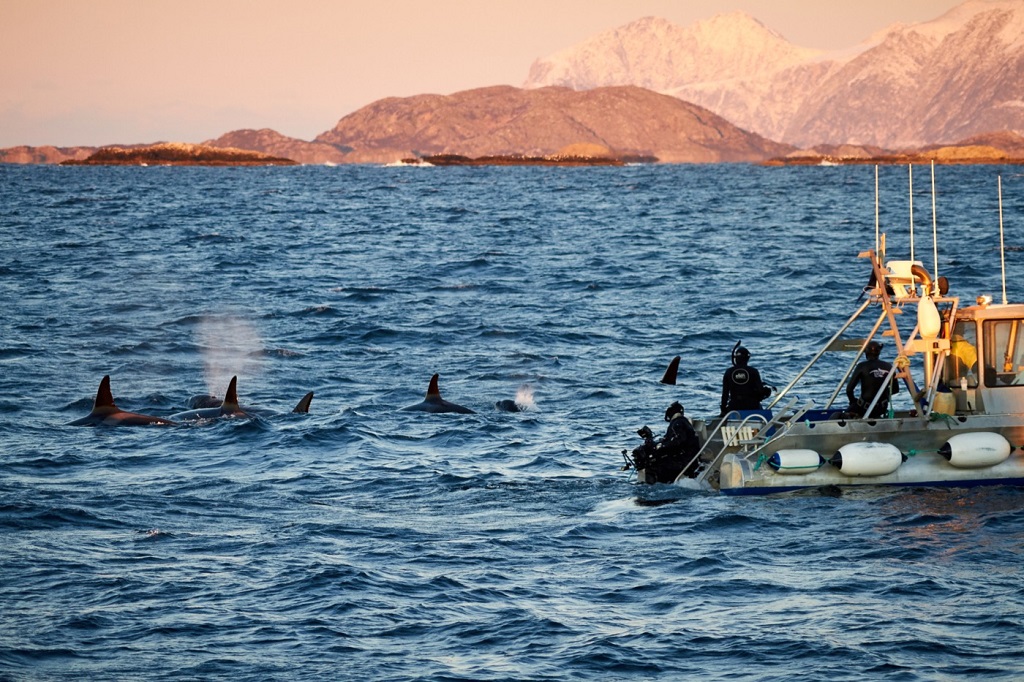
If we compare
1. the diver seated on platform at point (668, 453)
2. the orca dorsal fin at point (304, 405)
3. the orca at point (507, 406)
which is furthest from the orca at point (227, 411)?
the diver seated on platform at point (668, 453)

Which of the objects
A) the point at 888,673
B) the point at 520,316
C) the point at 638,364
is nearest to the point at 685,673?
the point at 888,673

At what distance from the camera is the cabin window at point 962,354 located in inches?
828

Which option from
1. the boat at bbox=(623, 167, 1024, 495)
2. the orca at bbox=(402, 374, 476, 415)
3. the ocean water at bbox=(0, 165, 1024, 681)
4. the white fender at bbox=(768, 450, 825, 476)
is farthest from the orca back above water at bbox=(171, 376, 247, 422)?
the white fender at bbox=(768, 450, 825, 476)

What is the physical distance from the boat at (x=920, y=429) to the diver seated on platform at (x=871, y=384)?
18 cm

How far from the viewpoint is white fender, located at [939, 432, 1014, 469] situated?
19547 millimetres

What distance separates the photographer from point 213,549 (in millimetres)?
17531

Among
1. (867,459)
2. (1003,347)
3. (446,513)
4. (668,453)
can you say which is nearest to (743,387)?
(668,453)

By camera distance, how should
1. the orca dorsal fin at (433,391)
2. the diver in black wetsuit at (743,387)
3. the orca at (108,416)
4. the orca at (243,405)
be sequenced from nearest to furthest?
1. the diver in black wetsuit at (743,387)
2. the orca at (108,416)
3. the orca at (243,405)
4. the orca dorsal fin at (433,391)

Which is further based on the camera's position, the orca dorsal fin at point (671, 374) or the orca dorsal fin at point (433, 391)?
the orca dorsal fin at point (671, 374)

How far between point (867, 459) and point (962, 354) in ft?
9.38

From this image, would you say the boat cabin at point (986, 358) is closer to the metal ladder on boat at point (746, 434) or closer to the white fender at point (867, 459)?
the white fender at point (867, 459)

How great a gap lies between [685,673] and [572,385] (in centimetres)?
1786

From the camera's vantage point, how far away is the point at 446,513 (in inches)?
779

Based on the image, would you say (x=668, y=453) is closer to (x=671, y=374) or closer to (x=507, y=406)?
(x=507, y=406)
